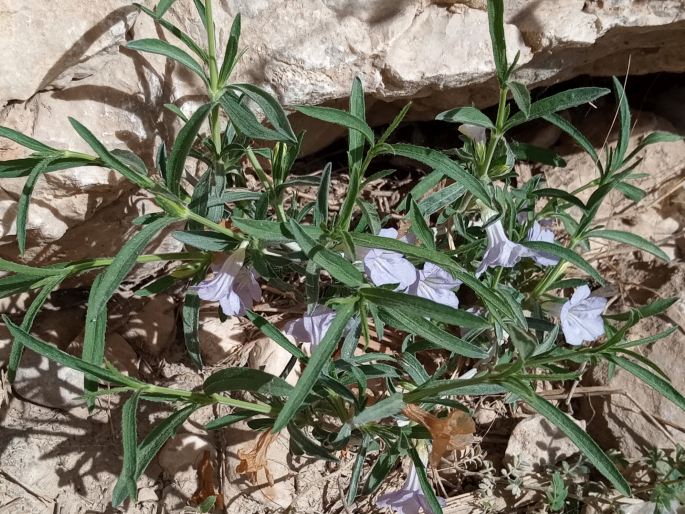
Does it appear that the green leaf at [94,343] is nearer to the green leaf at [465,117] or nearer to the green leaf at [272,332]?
the green leaf at [272,332]

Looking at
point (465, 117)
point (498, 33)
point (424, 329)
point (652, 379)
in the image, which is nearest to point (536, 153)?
point (465, 117)

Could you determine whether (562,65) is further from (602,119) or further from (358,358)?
(358,358)

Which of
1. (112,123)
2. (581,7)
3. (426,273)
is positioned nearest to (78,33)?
(112,123)

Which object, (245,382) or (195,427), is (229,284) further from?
(195,427)

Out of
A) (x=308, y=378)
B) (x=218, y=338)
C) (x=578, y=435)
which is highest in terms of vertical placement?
(x=308, y=378)

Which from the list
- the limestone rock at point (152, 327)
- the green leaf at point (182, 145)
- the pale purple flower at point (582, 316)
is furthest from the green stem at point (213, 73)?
the pale purple flower at point (582, 316)
